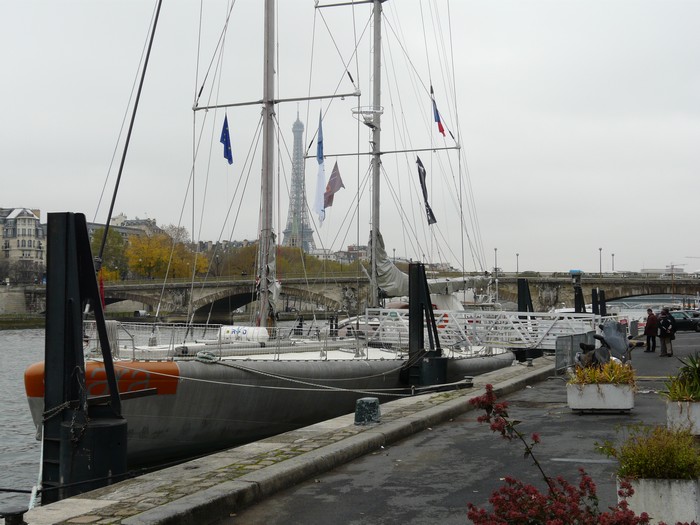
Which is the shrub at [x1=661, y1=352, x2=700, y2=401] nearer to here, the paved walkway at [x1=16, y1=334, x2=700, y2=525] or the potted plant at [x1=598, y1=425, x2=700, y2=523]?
the paved walkway at [x1=16, y1=334, x2=700, y2=525]

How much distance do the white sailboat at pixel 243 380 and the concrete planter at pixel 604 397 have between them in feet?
17.0

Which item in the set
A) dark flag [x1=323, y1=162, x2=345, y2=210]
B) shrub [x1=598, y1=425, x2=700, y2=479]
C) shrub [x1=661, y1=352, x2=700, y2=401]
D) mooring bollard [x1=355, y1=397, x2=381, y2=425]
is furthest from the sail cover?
shrub [x1=598, y1=425, x2=700, y2=479]

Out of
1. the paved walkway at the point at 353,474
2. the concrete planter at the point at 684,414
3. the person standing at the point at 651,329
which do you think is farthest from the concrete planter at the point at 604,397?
the person standing at the point at 651,329

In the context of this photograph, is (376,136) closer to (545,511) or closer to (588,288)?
(545,511)

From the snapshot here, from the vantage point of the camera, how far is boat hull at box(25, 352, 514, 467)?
15.6 meters

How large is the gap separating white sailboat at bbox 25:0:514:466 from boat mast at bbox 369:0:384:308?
19.3 ft

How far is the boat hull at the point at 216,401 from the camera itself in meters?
15.6

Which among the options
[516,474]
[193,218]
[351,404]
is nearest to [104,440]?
[516,474]

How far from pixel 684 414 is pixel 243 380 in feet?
30.8

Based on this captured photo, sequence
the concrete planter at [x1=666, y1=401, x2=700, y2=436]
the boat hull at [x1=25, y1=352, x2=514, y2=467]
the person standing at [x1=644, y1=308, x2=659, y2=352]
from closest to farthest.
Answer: the concrete planter at [x1=666, y1=401, x2=700, y2=436] → the boat hull at [x1=25, y1=352, x2=514, y2=467] → the person standing at [x1=644, y1=308, x2=659, y2=352]

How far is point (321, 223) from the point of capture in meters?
31.8

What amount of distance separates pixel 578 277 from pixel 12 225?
553ft

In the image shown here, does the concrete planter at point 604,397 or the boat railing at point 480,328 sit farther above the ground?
the boat railing at point 480,328

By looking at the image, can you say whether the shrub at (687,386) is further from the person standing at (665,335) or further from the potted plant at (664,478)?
the person standing at (665,335)
